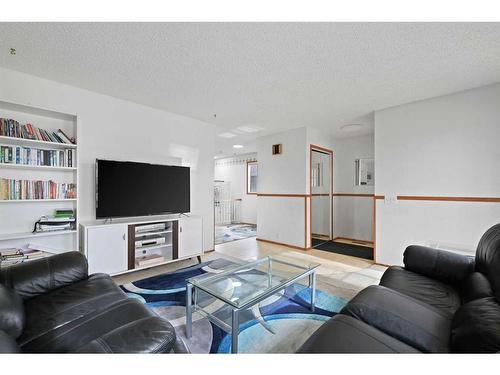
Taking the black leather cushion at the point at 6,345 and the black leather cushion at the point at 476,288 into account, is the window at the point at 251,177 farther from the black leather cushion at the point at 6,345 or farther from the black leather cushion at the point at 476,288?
the black leather cushion at the point at 6,345

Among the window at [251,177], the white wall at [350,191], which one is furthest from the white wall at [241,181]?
the white wall at [350,191]

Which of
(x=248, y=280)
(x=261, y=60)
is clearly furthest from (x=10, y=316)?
(x=261, y=60)

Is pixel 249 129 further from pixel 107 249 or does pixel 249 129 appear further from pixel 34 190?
pixel 34 190

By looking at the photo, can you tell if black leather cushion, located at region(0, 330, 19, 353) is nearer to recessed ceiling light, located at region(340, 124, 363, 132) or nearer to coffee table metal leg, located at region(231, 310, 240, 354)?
coffee table metal leg, located at region(231, 310, 240, 354)

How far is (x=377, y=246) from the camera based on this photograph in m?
3.29

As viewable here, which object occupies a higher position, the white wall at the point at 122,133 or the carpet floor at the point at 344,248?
the white wall at the point at 122,133

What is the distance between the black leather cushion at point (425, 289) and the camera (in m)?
1.38

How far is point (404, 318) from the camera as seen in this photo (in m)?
1.07

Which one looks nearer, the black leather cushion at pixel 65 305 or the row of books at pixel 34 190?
the black leather cushion at pixel 65 305

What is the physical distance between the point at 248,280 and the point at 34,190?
7.61 ft

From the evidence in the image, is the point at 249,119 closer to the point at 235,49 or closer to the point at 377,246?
the point at 235,49

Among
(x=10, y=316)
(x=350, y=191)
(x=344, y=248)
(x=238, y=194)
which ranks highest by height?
(x=350, y=191)

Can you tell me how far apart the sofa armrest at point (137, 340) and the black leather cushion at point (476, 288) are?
1.57m

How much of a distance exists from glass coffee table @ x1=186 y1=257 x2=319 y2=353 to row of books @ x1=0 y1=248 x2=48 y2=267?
168cm
